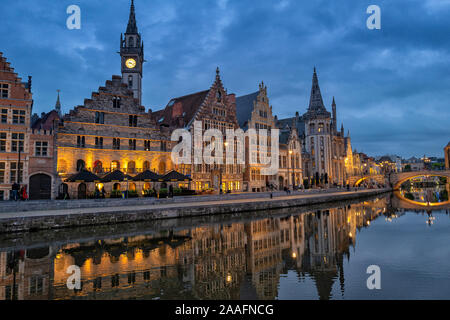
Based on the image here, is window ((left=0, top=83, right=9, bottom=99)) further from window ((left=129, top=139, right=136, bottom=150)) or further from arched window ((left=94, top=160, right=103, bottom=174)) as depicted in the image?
window ((left=129, top=139, right=136, bottom=150))

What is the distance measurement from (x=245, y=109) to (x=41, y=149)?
36.1 meters

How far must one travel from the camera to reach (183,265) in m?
12.5

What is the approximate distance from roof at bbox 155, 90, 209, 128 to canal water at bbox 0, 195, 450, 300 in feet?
86.2

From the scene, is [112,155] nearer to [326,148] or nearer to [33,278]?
[33,278]

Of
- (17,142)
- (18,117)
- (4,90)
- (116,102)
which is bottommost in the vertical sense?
(17,142)

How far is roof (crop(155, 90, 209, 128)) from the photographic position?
4619 centimetres

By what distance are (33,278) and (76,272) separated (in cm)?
144

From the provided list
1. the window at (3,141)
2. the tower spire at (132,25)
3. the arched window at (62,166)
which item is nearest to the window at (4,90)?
the window at (3,141)

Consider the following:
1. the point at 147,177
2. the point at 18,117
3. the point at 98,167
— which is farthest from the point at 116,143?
the point at 18,117

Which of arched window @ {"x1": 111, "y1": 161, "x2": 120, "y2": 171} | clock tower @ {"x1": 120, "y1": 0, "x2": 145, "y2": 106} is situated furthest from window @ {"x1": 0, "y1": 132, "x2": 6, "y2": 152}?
clock tower @ {"x1": 120, "y1": 0, "x2": 145, "y2": 106}

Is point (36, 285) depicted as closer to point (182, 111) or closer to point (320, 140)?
point (182, 111)

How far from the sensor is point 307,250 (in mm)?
15555

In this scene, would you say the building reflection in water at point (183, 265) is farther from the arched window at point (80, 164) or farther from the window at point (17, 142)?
the window at point (17, 142)

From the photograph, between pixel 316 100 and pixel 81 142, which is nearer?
pixel 81 142
